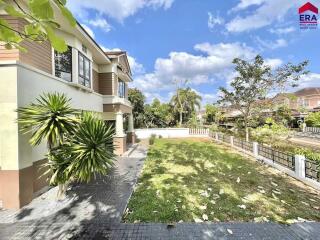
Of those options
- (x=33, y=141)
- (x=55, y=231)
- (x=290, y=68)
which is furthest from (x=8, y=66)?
(x=290, y=68)

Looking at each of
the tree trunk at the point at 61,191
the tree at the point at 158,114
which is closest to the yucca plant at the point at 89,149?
the tree trunk at the point at 61,191

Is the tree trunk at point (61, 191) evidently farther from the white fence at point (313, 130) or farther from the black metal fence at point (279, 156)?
the white fence at point (313, 130)

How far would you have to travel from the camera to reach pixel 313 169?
26.6ft

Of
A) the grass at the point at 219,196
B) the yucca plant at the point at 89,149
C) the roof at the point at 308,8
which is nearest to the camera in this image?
the grass at the point at 219,196

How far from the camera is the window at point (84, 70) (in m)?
10.8

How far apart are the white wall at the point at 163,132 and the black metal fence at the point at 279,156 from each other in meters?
15.4

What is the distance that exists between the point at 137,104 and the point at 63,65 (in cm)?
2236

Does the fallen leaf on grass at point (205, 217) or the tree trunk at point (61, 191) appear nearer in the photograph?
the fallen leaf on grass at point (205, 217)

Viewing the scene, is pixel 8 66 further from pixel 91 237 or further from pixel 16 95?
pixel 91 237

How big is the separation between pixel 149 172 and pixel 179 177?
160 centimetres

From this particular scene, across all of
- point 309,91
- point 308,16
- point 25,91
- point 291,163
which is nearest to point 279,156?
point 291,163

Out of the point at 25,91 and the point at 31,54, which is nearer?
the point at 25,91

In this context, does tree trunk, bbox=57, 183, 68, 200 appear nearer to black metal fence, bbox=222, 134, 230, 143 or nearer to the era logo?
the era logo

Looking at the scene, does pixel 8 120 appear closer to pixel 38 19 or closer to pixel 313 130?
pixel 38 19
